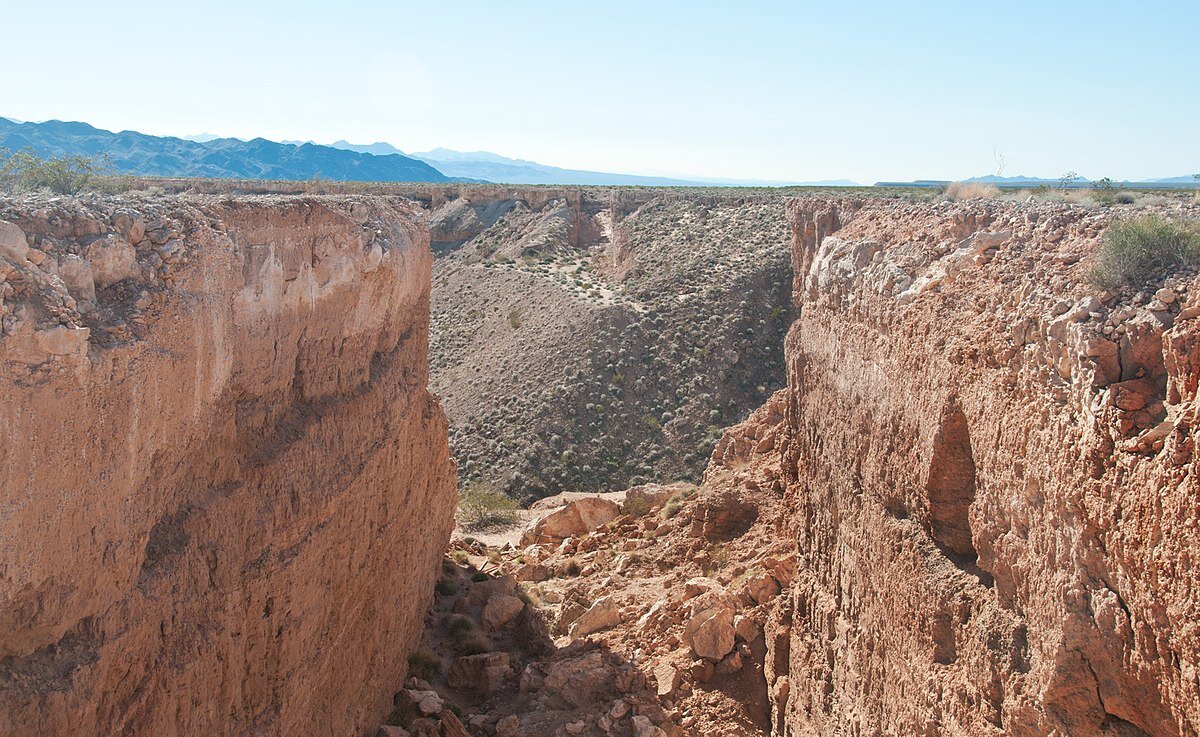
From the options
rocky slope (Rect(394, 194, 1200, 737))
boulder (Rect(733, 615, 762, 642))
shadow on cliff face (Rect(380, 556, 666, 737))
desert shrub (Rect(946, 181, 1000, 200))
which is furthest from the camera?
desert shrub (Rect(946, 181, 1000, 200))

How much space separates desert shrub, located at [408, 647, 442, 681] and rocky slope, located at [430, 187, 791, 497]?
15736 millimetres

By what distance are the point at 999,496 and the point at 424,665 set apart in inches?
355

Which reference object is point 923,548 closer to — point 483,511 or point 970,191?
point 970,191

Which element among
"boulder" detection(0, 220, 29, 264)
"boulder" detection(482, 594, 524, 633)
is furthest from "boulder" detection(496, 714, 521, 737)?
"boulder" detection(0, 220, 29, 264)

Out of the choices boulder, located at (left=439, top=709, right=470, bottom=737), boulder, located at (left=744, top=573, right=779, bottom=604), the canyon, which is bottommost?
boulder, located at (left=439, top=709, right=470, bottom=737)

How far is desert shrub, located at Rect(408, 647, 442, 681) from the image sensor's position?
13.2 metres

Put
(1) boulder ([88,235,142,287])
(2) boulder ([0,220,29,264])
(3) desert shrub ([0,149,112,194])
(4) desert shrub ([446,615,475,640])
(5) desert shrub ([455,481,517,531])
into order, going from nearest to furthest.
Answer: (2) boulder ([0,220,29,264]) → (1) boulder ([88,235,142,287]) → (4) desert shrub ([446,615,475,640]) → (3) desert shrub ([0,149,112,194]) → (5) desert shrub ([455,481,517,531])

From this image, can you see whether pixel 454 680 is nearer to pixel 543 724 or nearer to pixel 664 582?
pixel 543 724

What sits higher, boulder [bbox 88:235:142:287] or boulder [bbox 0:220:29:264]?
boulder [bbox 0:220:29:264]

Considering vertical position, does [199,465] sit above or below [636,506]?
above

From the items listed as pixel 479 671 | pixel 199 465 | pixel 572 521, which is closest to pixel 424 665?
pixel 479 671

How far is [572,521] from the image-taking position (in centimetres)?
2211

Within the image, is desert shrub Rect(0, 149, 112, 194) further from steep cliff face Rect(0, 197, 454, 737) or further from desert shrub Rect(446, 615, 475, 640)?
desert shrub Rect(446, 615, 475, 640)

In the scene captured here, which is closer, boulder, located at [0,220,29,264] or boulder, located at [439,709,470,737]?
boulder, located at [0,220,29,264]
